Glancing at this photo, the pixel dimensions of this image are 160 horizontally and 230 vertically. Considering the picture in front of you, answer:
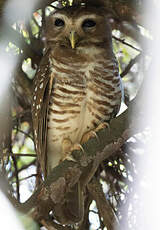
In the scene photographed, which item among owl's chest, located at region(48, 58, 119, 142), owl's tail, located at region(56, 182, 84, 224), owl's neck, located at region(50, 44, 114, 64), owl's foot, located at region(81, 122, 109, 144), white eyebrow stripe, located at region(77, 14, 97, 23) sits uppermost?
white eyebrow stripe, located at region(77, 14, 97, 23)

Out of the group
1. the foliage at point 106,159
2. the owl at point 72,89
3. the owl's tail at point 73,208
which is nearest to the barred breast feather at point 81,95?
the owl at point 72,89

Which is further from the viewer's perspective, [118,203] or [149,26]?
[118,203]

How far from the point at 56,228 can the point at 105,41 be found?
0.85 m

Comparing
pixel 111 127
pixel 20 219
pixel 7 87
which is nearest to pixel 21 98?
pixel 7 87

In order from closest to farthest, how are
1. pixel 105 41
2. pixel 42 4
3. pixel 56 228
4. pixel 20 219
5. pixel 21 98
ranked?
1. pixel 20 219
2. pixel 56 228
3. pixel 42 4
4. pixel 105 41
5. pixel 21 98

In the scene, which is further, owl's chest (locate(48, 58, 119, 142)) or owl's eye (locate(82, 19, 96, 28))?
owl's eye (locate(82, 19, 96, 28))

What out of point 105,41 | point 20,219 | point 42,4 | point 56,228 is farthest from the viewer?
point 105,41

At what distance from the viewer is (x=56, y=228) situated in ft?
4.86

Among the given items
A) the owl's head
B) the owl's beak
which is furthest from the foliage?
the owl's beak

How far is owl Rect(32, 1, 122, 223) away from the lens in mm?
1664

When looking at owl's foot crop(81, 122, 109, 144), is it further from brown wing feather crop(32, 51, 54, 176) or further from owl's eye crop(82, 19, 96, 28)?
owl's eye crop(82, 19, 96, 28)

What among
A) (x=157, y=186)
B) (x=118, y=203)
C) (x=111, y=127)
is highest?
(x=111, y=127)

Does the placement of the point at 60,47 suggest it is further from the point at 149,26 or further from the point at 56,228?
the point at 56,228

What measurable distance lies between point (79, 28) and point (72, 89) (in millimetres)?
332
